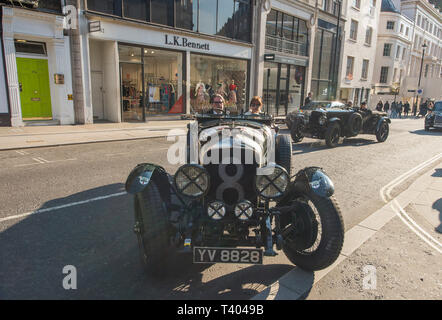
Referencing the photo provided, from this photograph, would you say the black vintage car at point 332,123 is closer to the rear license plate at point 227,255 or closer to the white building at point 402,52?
the rear license plate at point 227,255

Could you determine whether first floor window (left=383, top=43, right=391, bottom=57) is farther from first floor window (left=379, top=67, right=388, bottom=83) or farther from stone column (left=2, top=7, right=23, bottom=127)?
stone column (left=2, top=7, right=23, bottom=127)

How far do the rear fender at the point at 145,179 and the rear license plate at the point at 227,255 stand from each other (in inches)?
32.6

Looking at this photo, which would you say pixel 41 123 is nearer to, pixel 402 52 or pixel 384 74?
pixel 384 74

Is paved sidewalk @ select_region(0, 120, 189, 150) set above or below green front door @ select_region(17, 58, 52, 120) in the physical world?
below

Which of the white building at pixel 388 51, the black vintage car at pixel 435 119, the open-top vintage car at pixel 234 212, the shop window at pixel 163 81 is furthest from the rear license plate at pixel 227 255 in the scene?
the white building at pixel 388 51

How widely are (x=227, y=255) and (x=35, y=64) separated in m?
14.2

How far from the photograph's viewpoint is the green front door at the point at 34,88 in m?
12.9

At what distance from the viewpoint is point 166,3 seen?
53.6ft

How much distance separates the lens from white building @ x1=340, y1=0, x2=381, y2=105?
31.5 m

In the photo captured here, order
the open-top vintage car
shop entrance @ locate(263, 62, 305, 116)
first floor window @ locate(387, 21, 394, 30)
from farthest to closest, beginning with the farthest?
1. first floor window @ locate(387, 21, 394, 30)
2. shop entrance @ locate(263, 62, 305, 116)
3. the open-top vintage car

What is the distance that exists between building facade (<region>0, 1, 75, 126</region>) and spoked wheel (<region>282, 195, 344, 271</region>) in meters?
13.3

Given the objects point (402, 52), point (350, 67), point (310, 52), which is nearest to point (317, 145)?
point (310, 52)

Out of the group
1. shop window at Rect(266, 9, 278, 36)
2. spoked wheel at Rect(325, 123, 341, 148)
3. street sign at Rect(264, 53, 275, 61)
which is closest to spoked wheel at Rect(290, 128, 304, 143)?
spoked wheel at Rect(325, 123, 341, 148)

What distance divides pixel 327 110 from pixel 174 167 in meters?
6.87
